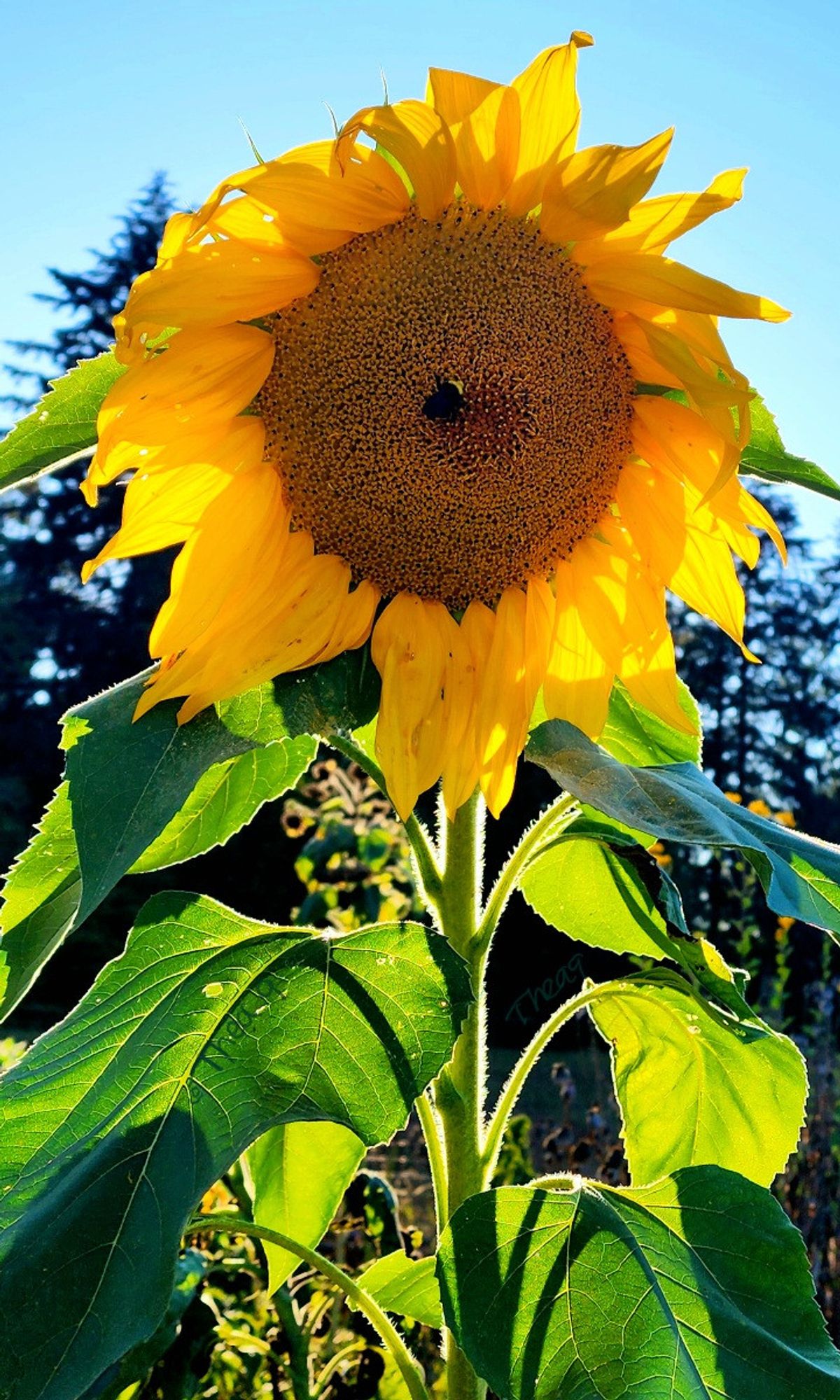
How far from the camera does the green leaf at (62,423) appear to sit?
1.16 m

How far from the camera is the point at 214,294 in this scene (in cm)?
108

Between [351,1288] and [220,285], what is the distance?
90 centimetres

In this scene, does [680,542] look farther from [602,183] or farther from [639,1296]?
[639,1296]

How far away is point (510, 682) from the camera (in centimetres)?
122

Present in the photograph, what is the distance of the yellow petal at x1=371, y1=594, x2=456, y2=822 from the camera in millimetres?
1198

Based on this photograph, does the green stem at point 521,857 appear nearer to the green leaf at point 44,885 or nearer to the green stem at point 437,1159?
the green stem at point 437,1159

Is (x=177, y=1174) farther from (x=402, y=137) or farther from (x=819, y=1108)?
(x=819, y=1108)

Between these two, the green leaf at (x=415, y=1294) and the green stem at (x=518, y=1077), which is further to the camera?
the green leaf at (x=415, y=1294)

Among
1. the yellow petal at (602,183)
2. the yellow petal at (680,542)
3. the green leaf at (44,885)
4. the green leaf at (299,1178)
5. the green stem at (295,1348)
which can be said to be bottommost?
the green stem at (295,1348)

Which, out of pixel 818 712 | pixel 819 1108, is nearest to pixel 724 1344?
pixel 819 1108

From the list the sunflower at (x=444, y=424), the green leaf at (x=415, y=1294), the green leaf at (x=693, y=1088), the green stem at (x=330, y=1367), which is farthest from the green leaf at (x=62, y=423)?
the green stem at (x=330, y=1367)

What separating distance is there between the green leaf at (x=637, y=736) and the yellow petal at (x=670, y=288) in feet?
1.33

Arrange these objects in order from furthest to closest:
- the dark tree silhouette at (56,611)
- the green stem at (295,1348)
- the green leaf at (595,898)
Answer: the dark tree silhouette at (56,611), the green stem at (295,1348), the green leaf at (595,898)

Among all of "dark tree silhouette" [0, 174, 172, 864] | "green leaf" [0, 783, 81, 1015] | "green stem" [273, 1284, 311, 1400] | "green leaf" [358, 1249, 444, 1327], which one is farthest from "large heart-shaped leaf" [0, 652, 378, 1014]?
"dark tree silhouette" [0, 174, 172, 864]
